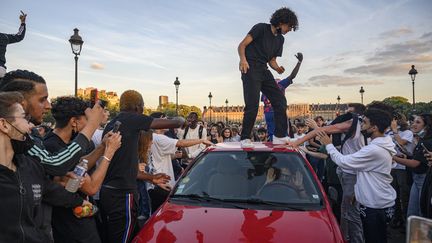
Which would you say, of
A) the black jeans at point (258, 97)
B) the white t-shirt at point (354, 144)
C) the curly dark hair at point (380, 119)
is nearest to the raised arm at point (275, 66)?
the black jeans at point (258, 97)

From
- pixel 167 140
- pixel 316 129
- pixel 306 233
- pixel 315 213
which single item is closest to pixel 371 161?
pixel 316 129

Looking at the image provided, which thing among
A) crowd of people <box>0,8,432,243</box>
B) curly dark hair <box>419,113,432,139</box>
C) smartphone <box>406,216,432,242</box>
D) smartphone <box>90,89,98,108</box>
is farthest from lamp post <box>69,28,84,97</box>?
smartphone <box>406,216,432,242</box>

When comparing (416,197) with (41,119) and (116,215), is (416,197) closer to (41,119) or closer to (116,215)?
(116,215)

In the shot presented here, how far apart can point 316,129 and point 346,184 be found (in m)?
1.31

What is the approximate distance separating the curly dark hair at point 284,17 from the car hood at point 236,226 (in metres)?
2.81

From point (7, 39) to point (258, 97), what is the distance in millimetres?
3461

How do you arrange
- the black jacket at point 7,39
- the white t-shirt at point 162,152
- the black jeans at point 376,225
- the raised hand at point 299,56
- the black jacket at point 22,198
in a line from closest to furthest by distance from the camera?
the black jacket at point 22,198 < the black jeans at point 376,225 < the black jacket at point 7,39 < the white t-shirt at point 162,152 < the raised hand at point 299,56

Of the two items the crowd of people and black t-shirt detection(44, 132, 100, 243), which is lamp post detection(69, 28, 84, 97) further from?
black t-shirt detection(44, 132, 100, 243)

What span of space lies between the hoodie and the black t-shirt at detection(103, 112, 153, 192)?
93.7 inches

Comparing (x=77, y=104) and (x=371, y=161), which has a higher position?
(x=77, y=104)

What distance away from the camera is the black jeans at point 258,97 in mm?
4758

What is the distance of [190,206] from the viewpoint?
3131mm

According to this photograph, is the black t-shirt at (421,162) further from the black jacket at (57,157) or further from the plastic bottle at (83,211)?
the black jacket at (57,157)

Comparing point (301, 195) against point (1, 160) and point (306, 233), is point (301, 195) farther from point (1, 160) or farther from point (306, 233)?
point (1, 160)
